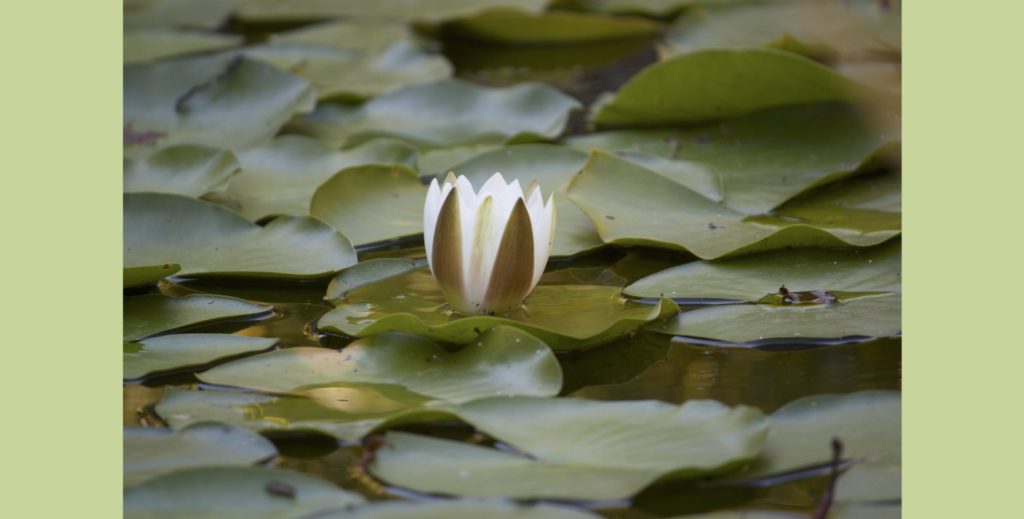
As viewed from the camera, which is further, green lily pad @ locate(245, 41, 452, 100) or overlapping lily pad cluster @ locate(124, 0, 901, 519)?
green lily pad @ locate(245, 41, 452, 100)

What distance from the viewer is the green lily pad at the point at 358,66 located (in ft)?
8.90

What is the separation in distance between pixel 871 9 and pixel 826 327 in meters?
1.84

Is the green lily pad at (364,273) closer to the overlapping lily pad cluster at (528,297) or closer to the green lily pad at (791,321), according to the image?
the overlapping lily pad cluster at (528,297)

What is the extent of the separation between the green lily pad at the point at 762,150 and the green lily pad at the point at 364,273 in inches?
21.0

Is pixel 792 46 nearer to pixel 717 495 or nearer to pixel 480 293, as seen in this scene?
pixel 480 293

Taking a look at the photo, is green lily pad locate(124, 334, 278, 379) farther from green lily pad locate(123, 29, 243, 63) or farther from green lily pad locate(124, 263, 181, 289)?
green lily pad locate(123, 29, 243, 63)

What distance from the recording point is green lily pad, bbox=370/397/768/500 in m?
1.13

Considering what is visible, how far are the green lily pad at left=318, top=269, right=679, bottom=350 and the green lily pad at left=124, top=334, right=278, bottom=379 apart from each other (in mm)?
107

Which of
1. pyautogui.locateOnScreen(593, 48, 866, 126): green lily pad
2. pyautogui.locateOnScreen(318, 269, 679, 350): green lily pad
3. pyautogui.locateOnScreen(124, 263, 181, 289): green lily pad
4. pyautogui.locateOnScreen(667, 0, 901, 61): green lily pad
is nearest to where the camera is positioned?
pyautogui.locateOnScreen(318, 269, 679, 350): green lily pad

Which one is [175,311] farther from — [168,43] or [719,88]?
[168,43]

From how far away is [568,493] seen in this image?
111cm

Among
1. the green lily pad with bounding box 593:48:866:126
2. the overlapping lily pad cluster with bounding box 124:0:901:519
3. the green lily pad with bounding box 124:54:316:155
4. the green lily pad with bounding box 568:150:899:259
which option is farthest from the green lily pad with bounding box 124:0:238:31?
the green lily pad with bounding box 568:150:899:259

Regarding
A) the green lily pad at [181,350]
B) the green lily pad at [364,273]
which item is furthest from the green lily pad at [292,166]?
the green lily pad at [181,350]

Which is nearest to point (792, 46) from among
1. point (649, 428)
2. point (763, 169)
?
point (763, 169)
